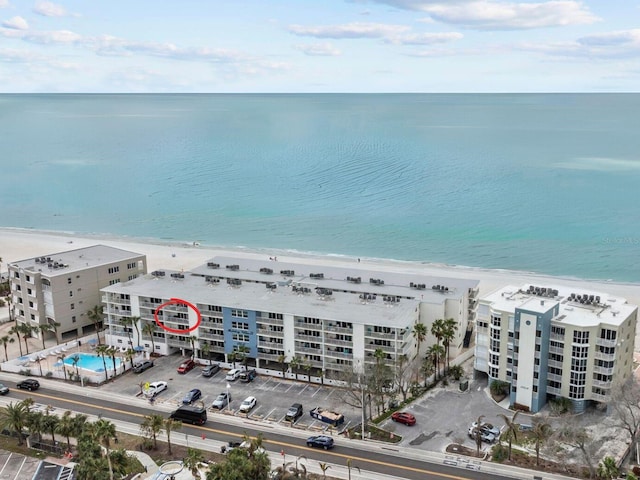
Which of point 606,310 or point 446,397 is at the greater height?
point 606,310

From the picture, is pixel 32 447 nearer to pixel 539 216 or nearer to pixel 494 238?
pixel 494 238

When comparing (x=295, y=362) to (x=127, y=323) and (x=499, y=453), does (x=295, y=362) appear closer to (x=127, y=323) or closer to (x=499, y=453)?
(x=127, y=323)

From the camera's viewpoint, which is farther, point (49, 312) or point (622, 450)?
Result: point (49, 312)

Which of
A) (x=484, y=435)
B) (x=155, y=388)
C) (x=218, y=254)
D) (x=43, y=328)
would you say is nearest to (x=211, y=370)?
(x=155, y=388)

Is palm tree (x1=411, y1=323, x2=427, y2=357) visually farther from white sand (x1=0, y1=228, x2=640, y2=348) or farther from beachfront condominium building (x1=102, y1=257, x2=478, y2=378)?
white sand (x1=0, y1=228, x2=640, y2=348)

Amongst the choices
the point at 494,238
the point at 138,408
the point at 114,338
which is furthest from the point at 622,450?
the point at 494,238

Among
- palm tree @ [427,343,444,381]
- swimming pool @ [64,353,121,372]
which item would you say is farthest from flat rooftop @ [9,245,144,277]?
palm tree @ [427,343,444,381]
